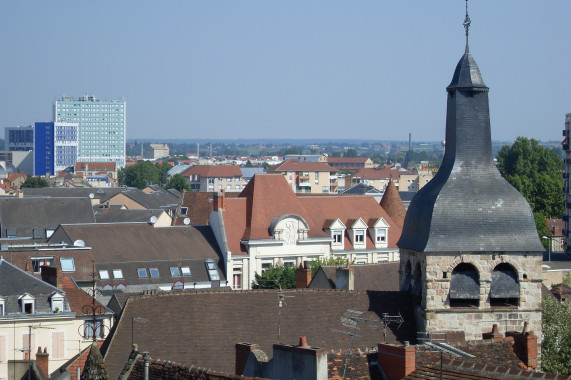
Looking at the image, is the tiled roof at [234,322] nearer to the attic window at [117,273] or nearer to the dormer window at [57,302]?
the dormer window at [57,302]

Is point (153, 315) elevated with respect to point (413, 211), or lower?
lower

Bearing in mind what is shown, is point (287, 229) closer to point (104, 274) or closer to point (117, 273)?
point (117, 273)

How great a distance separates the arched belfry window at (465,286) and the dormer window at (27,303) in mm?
21933

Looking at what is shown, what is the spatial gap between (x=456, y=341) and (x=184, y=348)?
637 cm

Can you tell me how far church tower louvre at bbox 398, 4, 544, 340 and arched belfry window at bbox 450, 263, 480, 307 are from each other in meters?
0.02

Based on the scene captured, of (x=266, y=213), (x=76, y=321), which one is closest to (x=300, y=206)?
(x=266, y=213)

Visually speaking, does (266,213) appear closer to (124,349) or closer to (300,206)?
(300,206)

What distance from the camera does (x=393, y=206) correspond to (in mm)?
85938

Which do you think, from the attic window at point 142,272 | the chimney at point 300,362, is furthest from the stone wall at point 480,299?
the attic window at point 142,272

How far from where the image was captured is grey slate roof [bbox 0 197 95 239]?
288 ft

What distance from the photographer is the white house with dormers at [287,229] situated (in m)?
74.1

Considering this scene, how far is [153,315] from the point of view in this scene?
1124 inches

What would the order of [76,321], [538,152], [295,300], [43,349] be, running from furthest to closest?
[538,152], [76,321], [43,349], [295,300]

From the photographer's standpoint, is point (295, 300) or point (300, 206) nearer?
point (295, 300)
